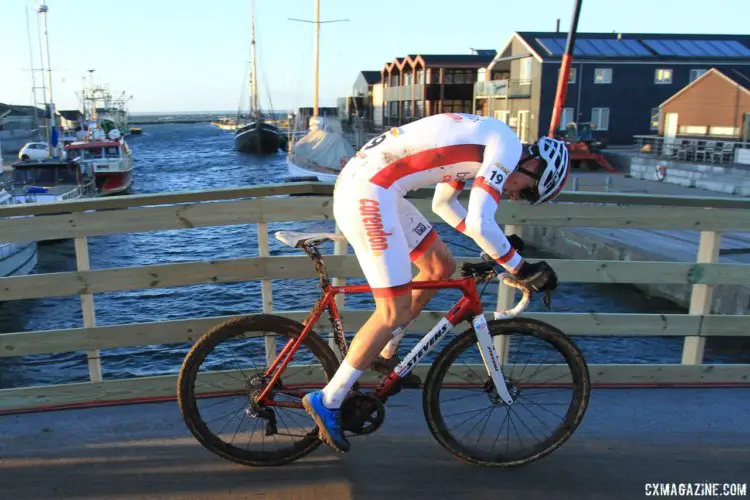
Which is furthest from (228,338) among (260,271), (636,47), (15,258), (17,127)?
(17,127)

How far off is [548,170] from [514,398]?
1233mm

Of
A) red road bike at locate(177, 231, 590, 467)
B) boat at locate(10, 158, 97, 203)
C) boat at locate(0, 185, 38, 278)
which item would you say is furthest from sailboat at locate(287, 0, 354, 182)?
red road bike at locate(177, 231, 590, 467)

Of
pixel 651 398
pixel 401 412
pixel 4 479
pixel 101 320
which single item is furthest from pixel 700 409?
pixel 101 320

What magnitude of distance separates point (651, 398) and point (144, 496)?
310cm

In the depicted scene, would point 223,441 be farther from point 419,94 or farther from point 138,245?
point 419,94

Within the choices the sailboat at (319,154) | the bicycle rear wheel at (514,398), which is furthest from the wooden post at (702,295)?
the sailboat at (319,154)

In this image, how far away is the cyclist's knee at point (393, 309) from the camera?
302cm

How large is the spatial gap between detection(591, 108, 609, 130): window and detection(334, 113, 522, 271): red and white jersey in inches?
1771

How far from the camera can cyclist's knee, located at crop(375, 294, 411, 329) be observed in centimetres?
302

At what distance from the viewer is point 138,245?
944 inches

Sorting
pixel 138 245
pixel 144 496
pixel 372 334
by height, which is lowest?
pixel 138 245

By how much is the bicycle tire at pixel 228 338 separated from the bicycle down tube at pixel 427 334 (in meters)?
0.10

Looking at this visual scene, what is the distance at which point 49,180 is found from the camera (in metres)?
26.2

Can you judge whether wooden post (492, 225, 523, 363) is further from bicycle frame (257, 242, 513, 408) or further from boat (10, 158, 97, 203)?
boat (10, 158, 97, 203)
